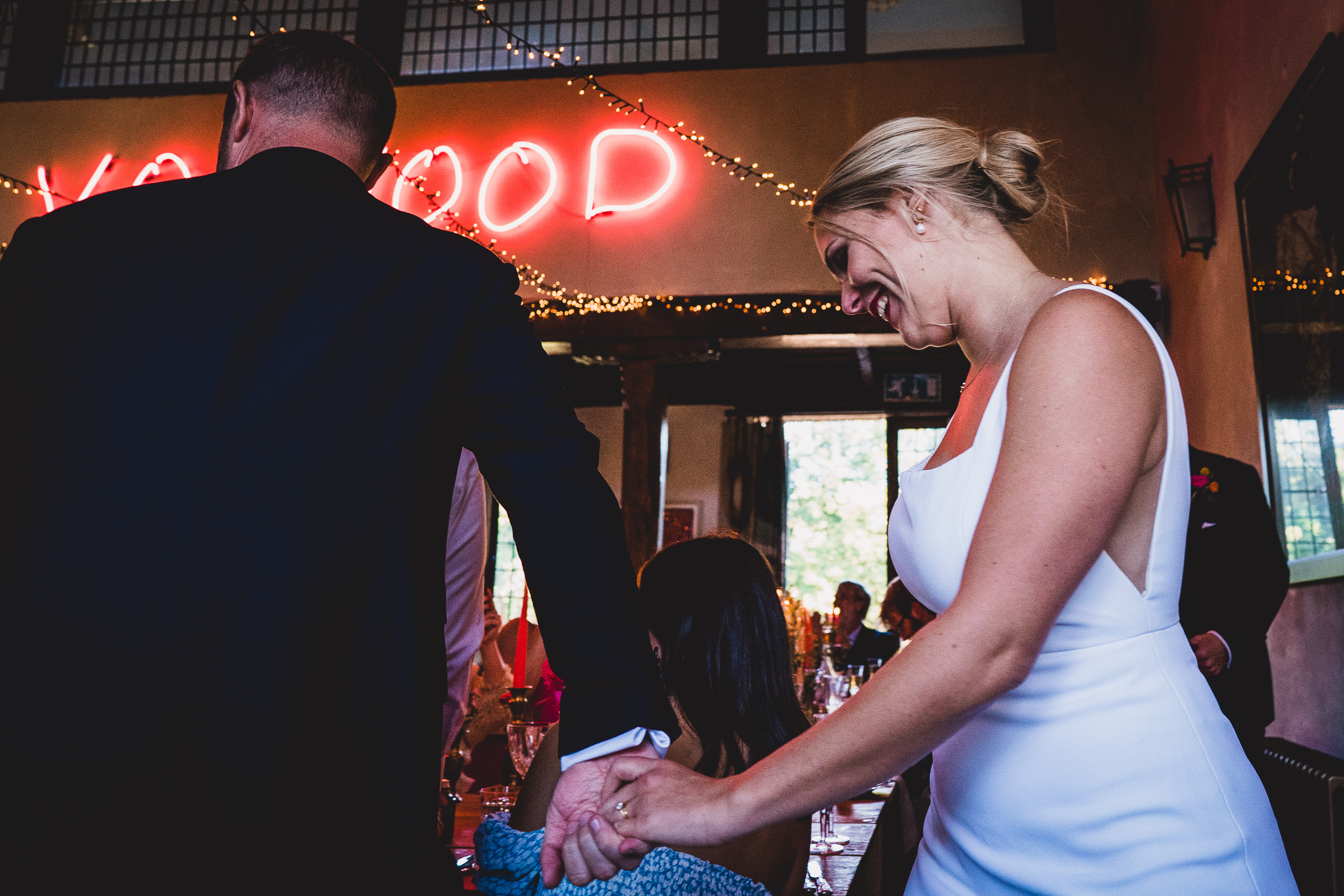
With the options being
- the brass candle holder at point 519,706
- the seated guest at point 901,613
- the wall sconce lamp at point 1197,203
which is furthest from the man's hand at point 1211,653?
the seated guest at point 901,613

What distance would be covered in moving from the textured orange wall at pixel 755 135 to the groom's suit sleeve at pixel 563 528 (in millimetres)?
5338

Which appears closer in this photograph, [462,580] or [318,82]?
[318,82]

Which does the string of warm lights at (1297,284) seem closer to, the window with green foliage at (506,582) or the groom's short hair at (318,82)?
the groom's short hair at (318,82)

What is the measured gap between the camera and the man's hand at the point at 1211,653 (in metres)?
2.72

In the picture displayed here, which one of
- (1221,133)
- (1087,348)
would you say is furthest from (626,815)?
(1221,133)

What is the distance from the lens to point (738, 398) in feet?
30.7

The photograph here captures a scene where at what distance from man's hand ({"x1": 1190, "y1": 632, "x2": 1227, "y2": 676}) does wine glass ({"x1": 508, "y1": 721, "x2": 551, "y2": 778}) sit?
6.13ft

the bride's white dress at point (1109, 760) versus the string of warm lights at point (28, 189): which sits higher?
the string of warm lights at point (28, 189)

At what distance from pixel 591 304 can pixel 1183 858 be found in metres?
6.12

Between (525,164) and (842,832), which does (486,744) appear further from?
(525,164)

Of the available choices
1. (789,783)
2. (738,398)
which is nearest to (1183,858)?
(789,783)

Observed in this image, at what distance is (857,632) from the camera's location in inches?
254

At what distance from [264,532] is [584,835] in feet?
1.54

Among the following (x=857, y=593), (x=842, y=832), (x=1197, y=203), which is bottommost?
(x=842, y=832)
